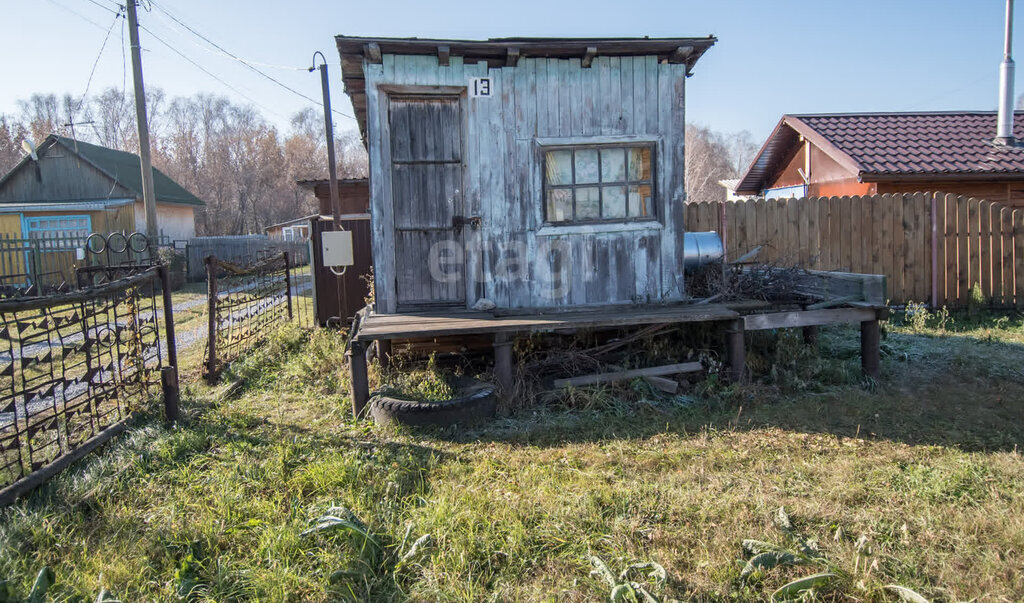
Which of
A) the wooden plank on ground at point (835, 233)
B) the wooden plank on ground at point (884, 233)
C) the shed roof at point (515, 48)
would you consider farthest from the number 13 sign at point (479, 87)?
the wooden plank on ground at point (884, 233)

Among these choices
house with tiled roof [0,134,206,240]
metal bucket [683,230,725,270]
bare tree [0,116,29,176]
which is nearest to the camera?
metal bucket [683,230,725,270]

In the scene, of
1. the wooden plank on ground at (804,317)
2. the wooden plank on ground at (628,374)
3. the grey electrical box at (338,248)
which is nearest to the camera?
the wooden plank on ground at (628,374)

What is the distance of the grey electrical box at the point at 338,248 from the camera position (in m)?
7.16

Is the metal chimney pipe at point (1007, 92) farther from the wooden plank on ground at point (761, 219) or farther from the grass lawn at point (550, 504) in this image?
the grass lawn at point (550, 504)

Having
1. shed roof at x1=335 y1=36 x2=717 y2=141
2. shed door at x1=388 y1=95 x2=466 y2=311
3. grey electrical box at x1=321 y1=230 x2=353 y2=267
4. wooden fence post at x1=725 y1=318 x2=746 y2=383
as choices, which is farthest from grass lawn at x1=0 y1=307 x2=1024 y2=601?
shed roof at x1=335 y1=36 x2=717 y2=141

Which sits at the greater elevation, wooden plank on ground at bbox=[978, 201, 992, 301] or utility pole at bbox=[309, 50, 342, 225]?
utility pole at bbox=[309, 50, 342, 225]

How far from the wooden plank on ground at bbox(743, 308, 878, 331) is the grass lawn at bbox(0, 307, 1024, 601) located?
75 cm

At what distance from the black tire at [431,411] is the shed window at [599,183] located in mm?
2164

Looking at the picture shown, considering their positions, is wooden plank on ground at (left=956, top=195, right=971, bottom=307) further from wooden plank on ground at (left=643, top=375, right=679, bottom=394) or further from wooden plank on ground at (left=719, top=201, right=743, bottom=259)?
wooden plank on ground at (left=643, top=375, right=679, bottom=394)

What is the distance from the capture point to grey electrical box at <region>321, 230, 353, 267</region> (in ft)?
23.5

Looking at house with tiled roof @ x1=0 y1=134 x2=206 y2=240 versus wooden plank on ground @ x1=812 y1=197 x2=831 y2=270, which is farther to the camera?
→ house with tiled roof @ x1=0 y1=134 x2=206 y2=240

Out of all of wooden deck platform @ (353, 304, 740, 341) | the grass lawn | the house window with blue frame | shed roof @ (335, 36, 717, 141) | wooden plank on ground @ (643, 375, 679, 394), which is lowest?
the grass lawn

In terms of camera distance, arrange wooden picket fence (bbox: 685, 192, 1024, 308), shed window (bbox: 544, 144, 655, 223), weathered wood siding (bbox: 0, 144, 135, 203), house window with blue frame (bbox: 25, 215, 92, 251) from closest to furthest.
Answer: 1. shed window (bbox: 544, 144, 655, 223)
2. wooden picket fence (bbox: 685, 192, 1024, 308)
3. house window with blue frame (bbox: 25, 215, 92, 251)
4. weathered wood siding (bbox: 0, 144, 135, 203)

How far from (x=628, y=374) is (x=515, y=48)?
318 centimetres
